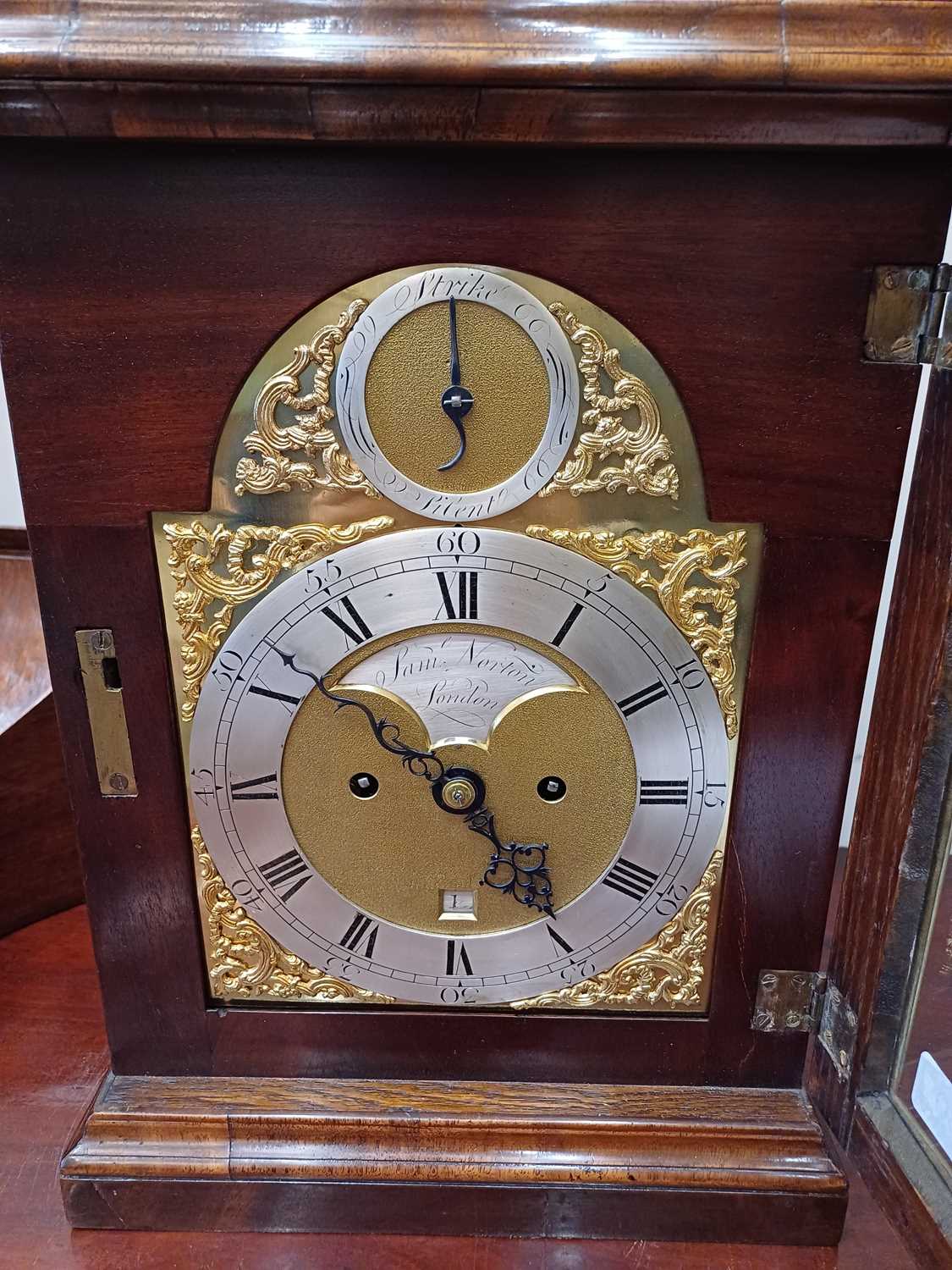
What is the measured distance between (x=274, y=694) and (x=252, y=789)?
0.10 metres

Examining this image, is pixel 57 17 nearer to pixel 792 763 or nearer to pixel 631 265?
pixel 631 265

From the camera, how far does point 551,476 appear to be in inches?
30.3

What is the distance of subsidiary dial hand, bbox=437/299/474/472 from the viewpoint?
2.42 ft

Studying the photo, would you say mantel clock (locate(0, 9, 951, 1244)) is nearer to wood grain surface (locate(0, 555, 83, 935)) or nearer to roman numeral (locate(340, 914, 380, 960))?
roman numeral (locate(340, 914, 380, 960))

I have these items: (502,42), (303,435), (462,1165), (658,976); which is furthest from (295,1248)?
(502,42)

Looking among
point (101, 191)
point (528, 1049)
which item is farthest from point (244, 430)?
point (528, 1049)

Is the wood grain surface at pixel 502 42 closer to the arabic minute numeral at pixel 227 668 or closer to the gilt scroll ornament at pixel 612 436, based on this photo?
the gilt scroll ornament at pixel 612 436

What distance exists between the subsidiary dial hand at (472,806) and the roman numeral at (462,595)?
0.38ft

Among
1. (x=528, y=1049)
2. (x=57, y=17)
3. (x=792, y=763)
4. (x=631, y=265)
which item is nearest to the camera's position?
(x=57, y=17)

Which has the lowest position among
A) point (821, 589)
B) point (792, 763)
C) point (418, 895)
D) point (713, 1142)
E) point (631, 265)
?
point (713, 1142)

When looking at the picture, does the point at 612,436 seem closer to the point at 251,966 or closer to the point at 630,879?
the point at 630,879

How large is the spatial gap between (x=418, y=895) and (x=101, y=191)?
0.63m

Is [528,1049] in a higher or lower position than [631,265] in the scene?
lower

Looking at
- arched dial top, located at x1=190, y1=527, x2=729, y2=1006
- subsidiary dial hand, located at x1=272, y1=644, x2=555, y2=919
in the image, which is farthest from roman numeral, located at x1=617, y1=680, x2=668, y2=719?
subsidiary dial hand, located at x1=272, y1=644, x2=555, y2=919
